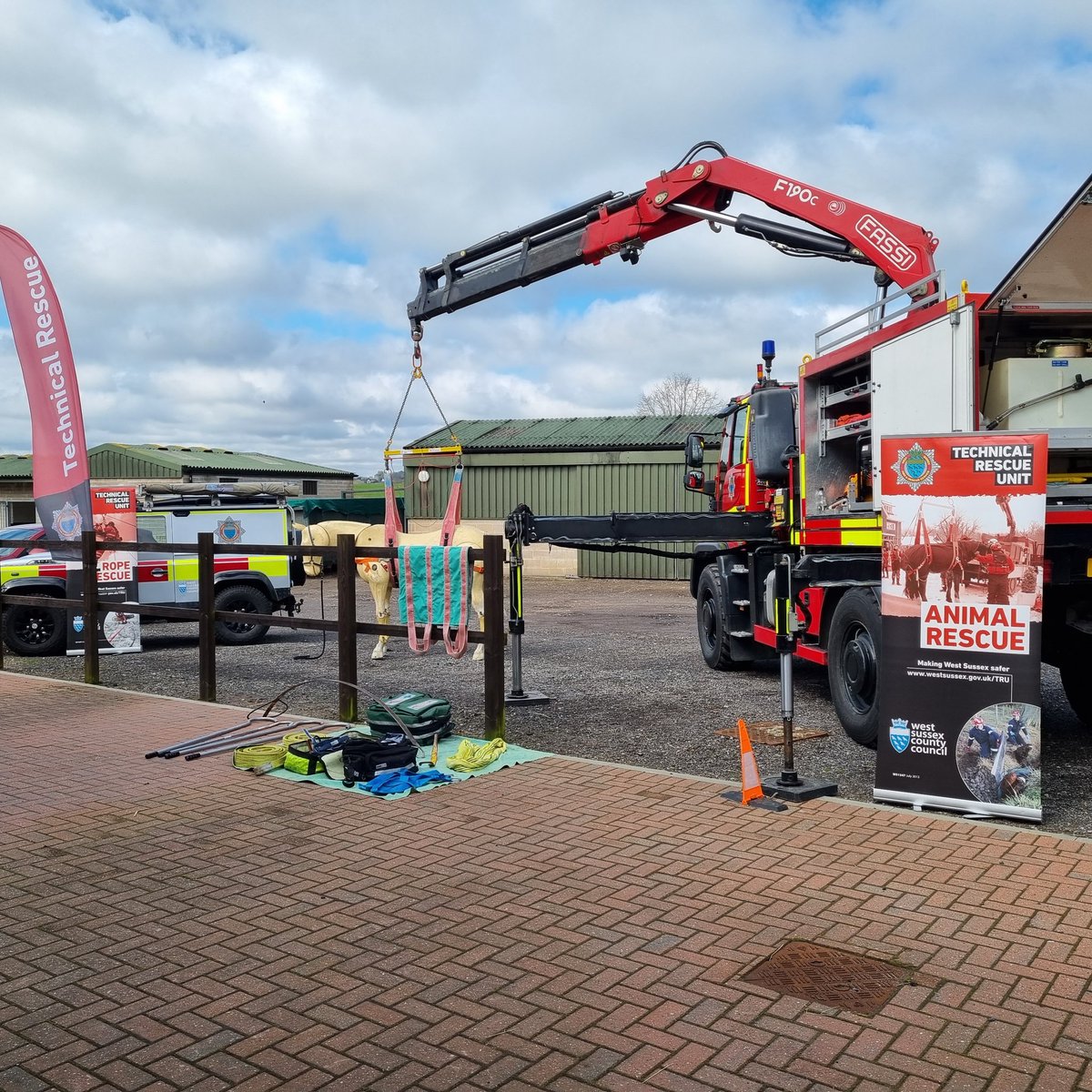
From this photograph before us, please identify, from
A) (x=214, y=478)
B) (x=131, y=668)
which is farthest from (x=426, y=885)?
(x=214, y=478)

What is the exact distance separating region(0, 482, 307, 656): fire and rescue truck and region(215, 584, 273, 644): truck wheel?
1cm

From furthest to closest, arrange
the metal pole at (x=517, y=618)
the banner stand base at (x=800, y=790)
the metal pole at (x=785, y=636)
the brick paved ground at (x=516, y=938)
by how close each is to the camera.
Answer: the metal pole at (x=517, y=618)
the metal pole at (x=785, y=636)
the banner stand base at (x=800, y=790)
the brick paved ground at (x=516, y=938)

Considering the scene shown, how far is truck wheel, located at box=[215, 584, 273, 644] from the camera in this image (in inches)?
597

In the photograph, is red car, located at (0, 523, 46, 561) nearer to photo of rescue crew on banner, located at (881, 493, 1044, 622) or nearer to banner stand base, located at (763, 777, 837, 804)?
banner stand base, located at (763, 777, 837, 804)

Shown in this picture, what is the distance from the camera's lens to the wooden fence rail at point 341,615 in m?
8.24

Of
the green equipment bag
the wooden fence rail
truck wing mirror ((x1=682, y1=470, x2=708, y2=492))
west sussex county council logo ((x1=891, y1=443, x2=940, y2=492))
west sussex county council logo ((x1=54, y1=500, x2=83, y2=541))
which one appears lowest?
the green equipment bag

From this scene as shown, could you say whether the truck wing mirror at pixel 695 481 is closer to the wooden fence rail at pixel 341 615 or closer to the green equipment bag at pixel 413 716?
the wooden fence rail at pixel 341 615

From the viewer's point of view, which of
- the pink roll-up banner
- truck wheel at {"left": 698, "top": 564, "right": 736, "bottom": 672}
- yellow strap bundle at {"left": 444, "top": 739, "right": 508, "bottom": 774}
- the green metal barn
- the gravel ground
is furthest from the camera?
the green metal barn

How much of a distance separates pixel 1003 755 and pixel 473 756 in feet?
10.9

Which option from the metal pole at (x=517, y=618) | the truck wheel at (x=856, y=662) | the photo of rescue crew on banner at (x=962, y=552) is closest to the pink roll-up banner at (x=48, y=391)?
the metal pole at (x=517, y=618)

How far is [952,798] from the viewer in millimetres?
6309

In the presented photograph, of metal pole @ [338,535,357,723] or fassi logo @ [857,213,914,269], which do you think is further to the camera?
fassi logo @ [857,213,914,269]

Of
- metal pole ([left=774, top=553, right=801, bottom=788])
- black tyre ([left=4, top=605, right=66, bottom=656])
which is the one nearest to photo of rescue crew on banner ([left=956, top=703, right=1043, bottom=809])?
metal pole ([left=774, top=553, right=801, bottom=788])

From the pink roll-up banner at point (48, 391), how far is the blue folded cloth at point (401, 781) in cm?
720
